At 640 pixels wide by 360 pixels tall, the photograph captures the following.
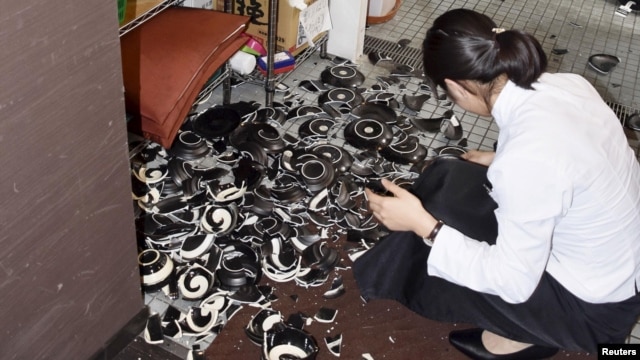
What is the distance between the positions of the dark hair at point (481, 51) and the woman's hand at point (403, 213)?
297 millimetres

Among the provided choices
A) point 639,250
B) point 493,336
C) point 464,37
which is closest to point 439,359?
point 493,336

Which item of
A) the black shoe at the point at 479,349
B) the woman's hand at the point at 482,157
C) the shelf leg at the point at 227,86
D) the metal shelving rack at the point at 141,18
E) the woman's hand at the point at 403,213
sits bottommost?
the black shoe at the point at 479,349

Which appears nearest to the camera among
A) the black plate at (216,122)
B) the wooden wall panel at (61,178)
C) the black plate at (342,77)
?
the wooden wall panel at (61,178)

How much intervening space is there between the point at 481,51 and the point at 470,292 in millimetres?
548

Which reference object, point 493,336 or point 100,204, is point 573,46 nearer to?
point 493,336

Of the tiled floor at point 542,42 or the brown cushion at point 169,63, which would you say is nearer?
the brown cushion at point 169,63

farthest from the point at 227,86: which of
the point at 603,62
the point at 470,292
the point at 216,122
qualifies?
the point at 603,62

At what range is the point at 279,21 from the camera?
2.45m

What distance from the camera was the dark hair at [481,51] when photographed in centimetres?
132

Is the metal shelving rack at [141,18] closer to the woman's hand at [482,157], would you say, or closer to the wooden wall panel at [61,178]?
the wooden wall panel at [61,178]

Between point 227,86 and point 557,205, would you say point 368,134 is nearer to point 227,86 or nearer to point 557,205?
point 227,86

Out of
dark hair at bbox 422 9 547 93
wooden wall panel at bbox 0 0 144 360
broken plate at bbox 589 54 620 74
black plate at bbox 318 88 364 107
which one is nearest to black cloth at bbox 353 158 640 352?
dark hair at bbox 422 9 547 93

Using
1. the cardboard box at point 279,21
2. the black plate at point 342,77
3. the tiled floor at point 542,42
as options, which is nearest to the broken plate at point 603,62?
the tiled floor at point 542,42

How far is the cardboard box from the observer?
2402 millimetres
